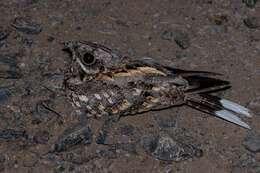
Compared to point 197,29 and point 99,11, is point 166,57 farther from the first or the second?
point 99,11

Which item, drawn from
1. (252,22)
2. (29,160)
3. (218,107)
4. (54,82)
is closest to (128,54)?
(54,82)

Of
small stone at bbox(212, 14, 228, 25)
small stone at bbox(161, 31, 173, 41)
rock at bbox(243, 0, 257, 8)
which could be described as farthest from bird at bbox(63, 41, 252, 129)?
rock at bbox(243, 0, 257, 8)

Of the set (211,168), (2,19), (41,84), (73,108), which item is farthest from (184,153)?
(2,19)

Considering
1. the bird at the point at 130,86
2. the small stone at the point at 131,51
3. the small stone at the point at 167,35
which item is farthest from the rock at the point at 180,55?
the bird at the point at 130,86

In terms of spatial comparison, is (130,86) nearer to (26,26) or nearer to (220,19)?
(26,26)

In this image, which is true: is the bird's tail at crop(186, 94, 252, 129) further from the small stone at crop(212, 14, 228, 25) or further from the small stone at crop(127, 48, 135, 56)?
the small stone at crop(212, 14, 228, 25)

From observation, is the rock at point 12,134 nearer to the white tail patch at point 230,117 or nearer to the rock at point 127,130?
the rock at point 127,130

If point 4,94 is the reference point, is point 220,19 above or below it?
above

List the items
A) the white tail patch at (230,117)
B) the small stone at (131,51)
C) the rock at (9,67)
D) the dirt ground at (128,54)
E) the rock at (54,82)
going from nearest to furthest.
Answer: the dirt ground at (128,54) < the white tail patch at (230,117) < the rock at (54,82) < the rock at (9,67) < the small stone at (131,51)
